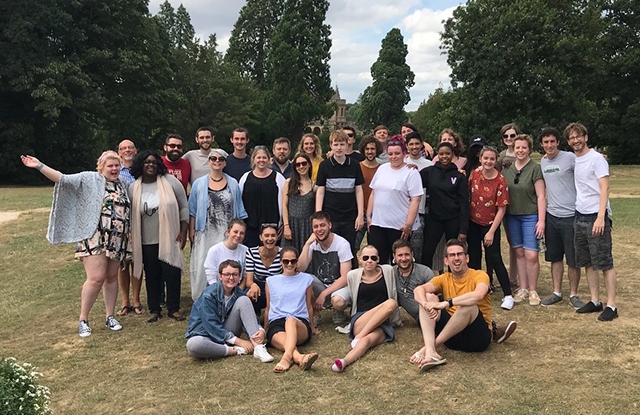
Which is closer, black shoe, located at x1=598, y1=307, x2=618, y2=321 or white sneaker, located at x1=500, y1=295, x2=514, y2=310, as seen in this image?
black shoe, located at x1=598, y1=307, x2=618, y2=321

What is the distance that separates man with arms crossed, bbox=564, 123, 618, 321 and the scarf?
4.28 meters

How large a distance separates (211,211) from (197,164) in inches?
33.6

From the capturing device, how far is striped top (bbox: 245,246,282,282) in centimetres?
549

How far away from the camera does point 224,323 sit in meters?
5.09

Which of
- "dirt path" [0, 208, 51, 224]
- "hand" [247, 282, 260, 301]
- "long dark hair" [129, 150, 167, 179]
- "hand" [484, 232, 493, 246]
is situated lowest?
"dirt path" [0, 208, 51, 224]

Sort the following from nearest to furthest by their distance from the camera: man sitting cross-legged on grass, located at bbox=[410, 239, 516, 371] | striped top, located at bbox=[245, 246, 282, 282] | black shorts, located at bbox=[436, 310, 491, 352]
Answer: man sitting cross-legged on grass, located at bbox=[410, 239, 516, 371] < black shorts, located at bbox=[436, 310, 491, 352] < striped top, located at bbox=[245, 246, 282, 282]

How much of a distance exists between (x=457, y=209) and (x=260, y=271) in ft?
7.44

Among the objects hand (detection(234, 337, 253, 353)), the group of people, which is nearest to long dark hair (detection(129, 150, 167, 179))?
the group of people

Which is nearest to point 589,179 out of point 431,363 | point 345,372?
point 431,363

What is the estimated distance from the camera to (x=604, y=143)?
3222 cm

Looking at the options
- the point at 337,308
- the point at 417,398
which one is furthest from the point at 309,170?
the point at 417,398

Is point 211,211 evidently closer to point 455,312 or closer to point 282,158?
point 282,158

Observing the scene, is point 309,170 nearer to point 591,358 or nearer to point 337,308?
point 337,308

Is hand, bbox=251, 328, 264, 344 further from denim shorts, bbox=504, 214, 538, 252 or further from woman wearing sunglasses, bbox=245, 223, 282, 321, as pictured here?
denim shorts, bbox=504, 214, 538, 252
